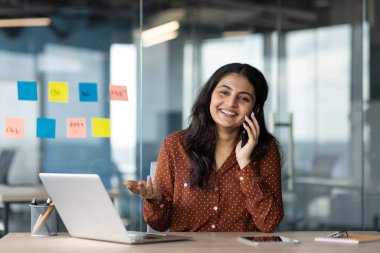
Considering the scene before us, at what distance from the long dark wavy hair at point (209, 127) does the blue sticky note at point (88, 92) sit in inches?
68.7

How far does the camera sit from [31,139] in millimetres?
4688

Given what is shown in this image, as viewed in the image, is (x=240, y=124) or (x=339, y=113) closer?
(x=240, y=124)

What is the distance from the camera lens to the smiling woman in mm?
2914

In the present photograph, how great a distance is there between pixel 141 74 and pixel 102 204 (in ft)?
8.51

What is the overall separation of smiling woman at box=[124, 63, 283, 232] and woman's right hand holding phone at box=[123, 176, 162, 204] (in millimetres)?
41

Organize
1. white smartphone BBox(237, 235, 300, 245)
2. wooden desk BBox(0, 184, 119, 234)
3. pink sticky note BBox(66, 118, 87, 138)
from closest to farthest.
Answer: white smartphone BBox(237, 235, 300, 245) → wooden desk BBox(0, 184, 119, 234) → pink sticky note BBox(66, 118, 87, 138)

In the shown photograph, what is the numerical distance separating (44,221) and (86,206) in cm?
27

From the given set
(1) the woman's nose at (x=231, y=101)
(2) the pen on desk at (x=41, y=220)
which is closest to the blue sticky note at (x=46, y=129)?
(1) the woman's nose at (x=231, y=101)

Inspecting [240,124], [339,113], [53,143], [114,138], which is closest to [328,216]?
[339,113]

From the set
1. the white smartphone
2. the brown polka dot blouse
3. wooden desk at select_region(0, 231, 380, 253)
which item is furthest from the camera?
the brown polka dot blouse

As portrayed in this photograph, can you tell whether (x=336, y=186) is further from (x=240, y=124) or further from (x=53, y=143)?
(x=240, y=124)

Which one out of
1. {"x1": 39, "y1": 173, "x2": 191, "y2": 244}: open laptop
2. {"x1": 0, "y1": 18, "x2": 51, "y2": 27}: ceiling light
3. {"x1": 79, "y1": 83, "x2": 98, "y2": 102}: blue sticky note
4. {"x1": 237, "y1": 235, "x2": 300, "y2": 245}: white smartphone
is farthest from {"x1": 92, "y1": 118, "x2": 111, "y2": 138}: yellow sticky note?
{"x1": 237, "y1": 235, "x2": 300, "y2": 245}: white smartphone

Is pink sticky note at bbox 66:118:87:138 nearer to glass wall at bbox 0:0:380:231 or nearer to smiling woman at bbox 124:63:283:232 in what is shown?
glass wall at bbox 0:0:380:231

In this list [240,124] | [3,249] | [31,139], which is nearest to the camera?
[3,249]
